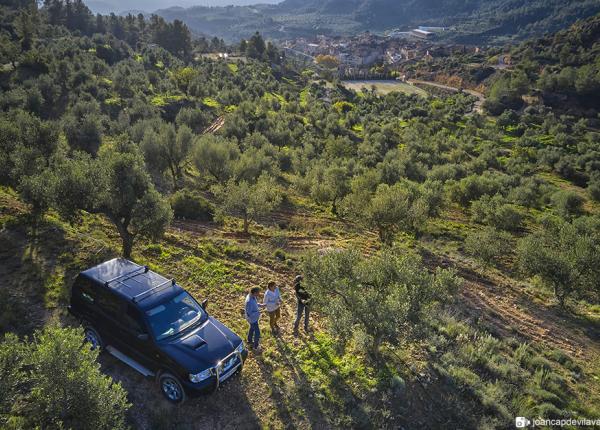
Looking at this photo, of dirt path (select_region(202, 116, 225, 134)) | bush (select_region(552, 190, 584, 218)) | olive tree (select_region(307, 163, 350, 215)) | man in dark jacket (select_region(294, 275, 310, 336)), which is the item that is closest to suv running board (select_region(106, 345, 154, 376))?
man in dark jacket (select_region(294, 275, 310, 336))

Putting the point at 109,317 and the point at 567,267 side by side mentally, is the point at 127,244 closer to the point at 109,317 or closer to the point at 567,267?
the point at 109,317

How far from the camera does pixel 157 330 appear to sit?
36.8ft

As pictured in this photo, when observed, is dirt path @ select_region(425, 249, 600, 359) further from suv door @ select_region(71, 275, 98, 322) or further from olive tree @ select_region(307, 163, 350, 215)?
olive tree @ select_region(307, 163, 350, 215)

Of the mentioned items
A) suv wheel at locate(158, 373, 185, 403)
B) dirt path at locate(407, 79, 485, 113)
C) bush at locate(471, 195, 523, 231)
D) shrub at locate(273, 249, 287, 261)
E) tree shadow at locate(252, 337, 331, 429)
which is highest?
suv wheel at locate(158, 373, 185, 403)

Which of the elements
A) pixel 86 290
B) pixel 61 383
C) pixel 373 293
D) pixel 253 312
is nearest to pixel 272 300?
pixel 253 312

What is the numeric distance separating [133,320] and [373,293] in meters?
7.94

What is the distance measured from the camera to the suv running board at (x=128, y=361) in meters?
11.3

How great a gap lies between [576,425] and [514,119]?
384ft

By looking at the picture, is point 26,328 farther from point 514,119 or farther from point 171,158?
point 514,119

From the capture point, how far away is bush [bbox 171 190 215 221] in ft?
105

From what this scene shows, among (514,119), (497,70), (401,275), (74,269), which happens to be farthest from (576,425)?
(497,70)

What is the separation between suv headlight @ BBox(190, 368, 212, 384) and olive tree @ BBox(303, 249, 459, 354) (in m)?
4.54

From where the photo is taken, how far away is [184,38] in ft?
443

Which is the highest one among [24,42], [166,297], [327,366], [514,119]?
[24,42]
